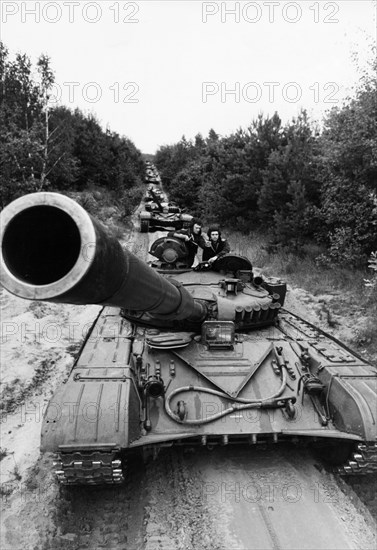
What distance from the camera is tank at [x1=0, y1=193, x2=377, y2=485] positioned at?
488 cm

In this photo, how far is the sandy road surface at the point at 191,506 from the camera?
193 inches

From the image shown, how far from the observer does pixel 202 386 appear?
6.05 m

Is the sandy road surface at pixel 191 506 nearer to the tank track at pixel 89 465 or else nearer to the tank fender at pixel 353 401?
the tank track at pixel 89 465

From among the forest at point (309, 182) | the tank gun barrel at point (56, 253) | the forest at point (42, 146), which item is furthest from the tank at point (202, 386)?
the forest at point (42, 146)

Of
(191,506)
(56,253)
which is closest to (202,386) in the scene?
(191,506)

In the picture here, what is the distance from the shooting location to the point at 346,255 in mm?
14922

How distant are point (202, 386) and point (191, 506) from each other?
4.85ft

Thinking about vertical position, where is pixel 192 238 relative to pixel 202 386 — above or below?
above

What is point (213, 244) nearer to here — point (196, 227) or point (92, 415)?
point (196, 227)

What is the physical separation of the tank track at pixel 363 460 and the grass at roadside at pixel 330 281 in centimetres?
503

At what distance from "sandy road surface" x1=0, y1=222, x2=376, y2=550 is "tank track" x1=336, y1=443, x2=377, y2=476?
18.8 inches

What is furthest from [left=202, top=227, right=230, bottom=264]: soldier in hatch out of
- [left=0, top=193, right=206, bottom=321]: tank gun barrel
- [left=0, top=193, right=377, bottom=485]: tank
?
[left=0, top=193, right=206, bottom=321]: tank gun barrel

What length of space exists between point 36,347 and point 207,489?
6.34m

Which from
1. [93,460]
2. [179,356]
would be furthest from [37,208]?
[179,356]
